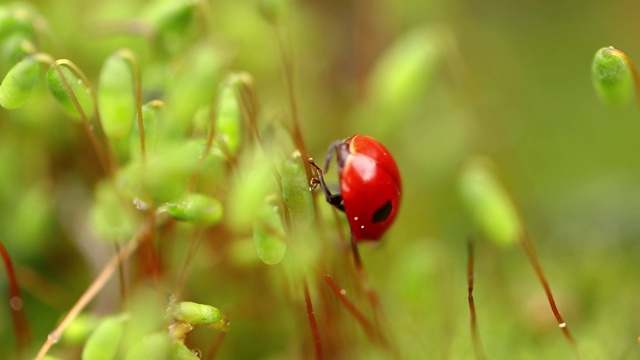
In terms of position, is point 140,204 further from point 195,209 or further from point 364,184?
point 364,184

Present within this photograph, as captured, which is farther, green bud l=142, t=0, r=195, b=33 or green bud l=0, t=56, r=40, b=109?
green bud l=142, t=0, r=195, b=33

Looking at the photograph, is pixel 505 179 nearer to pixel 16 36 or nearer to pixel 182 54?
pixel 182 54

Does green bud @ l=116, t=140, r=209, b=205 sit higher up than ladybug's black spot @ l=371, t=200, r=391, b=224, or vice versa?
green bud @ l=116, t=140, r=209, b=205

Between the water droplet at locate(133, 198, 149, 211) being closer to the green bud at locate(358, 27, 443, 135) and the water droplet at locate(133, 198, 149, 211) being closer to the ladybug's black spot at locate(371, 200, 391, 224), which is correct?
the ladybug's black spot at locate(371, 200, 391, 224)

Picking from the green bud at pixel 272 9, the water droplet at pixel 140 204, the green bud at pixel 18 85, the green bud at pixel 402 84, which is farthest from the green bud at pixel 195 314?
the green bud at pixel 402 84

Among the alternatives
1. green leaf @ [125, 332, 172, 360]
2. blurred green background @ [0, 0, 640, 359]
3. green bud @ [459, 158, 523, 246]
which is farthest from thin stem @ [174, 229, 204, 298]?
green bud @ [459, 158, 523, 246]

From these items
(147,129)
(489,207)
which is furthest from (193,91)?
(489,207)

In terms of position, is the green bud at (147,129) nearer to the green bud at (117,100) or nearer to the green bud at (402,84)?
the green bud at (117,100)
